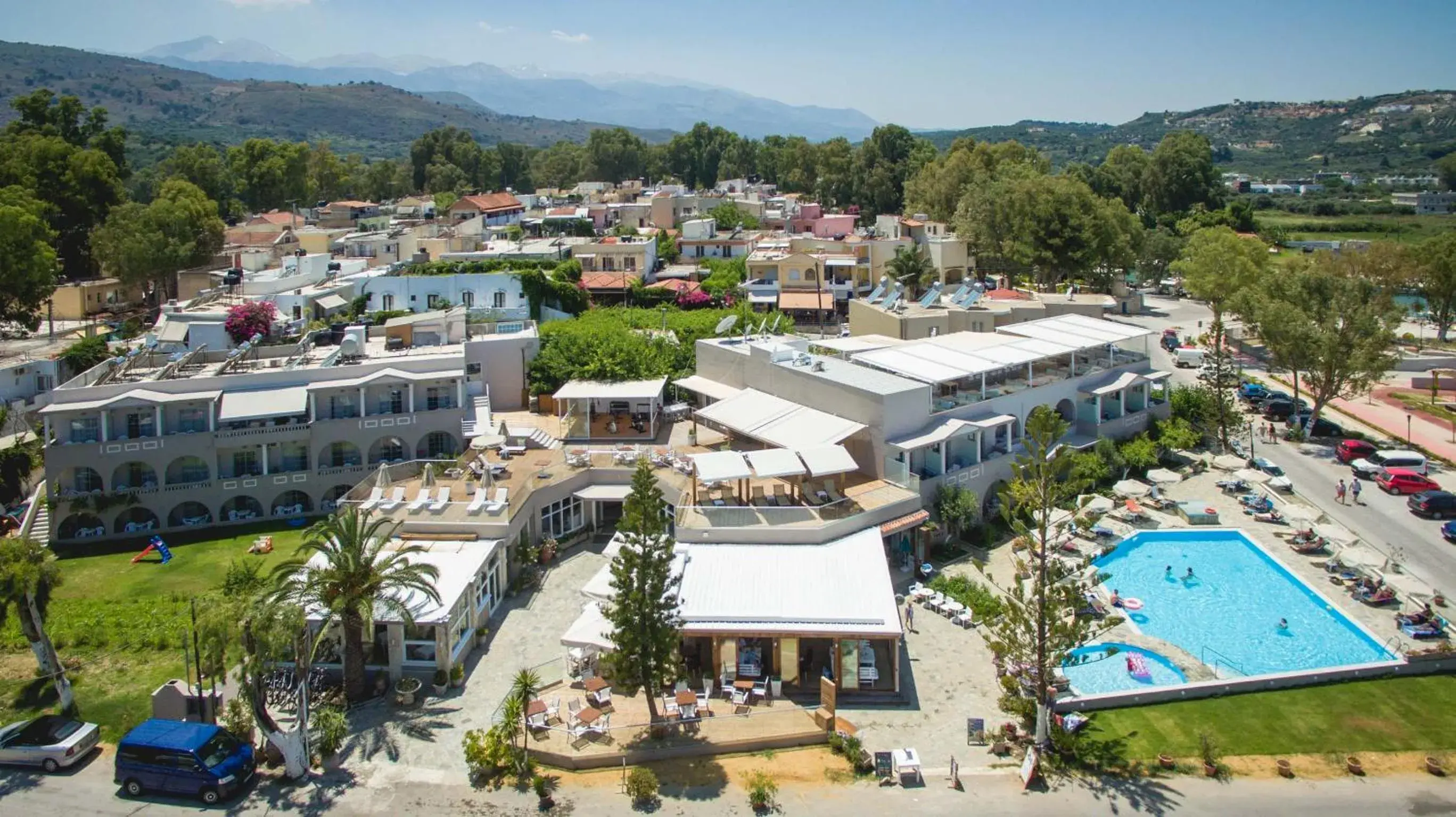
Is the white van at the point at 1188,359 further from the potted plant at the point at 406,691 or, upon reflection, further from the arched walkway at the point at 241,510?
the arched walkway at the point at 241,510

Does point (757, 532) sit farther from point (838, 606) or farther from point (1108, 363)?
point (1108, 363)

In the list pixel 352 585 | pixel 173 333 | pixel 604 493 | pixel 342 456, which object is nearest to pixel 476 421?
pixel 342 456

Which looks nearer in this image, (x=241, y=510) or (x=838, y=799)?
(x=838, y=799)

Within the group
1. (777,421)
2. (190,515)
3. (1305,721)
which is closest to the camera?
(1305,721)

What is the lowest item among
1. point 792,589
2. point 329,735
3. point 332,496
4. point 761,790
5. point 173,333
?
point 761,790

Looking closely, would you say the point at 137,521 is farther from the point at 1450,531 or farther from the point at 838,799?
the point at 1450,531

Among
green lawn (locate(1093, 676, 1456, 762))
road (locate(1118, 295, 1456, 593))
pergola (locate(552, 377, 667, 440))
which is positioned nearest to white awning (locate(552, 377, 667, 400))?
pergola (locate(552, 377, 667, 440))
